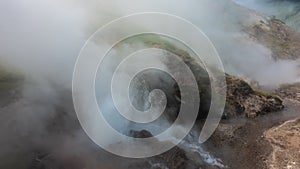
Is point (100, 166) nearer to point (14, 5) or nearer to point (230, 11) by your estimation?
point (14, 5)

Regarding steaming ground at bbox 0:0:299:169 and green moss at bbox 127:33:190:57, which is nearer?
steaming ground at bbox 0:0:299:169

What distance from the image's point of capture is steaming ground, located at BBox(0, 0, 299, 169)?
25047 millimetres

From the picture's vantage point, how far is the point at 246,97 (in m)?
38.8

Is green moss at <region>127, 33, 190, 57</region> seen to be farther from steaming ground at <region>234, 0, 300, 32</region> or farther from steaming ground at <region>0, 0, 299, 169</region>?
steaming ground at <region>234, 0, 300, 32</region>

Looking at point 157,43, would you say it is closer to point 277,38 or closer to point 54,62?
point 54,62

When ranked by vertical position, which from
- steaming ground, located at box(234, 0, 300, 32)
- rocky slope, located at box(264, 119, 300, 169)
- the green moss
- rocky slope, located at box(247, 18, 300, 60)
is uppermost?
steaming ground, located at box(234, 0, 300, 32)

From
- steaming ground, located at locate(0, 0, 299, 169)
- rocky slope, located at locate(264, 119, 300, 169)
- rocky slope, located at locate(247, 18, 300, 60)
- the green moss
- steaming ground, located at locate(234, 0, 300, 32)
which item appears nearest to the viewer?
steaming ground, located at locate(0, 0, 299, 169)

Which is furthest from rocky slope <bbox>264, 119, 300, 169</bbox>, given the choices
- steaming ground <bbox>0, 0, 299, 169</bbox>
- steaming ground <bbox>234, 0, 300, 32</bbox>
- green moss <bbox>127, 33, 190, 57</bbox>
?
steaming ground <bbox>234, 0, 300, 32</bbox>

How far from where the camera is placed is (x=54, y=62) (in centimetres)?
3447

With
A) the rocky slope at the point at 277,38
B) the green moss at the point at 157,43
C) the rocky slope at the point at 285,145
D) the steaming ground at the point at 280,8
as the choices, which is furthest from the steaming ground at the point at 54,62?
the steaming ground at the point at 280,8

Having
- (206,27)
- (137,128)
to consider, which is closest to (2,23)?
(137,128)

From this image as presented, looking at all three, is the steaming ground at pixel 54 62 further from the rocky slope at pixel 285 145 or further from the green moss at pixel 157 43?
the rocky slope at pixel 285 145

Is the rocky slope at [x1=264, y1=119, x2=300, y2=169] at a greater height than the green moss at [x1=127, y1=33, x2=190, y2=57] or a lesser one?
lesser

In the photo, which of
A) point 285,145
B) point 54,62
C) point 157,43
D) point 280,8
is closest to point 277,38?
point 157,43
